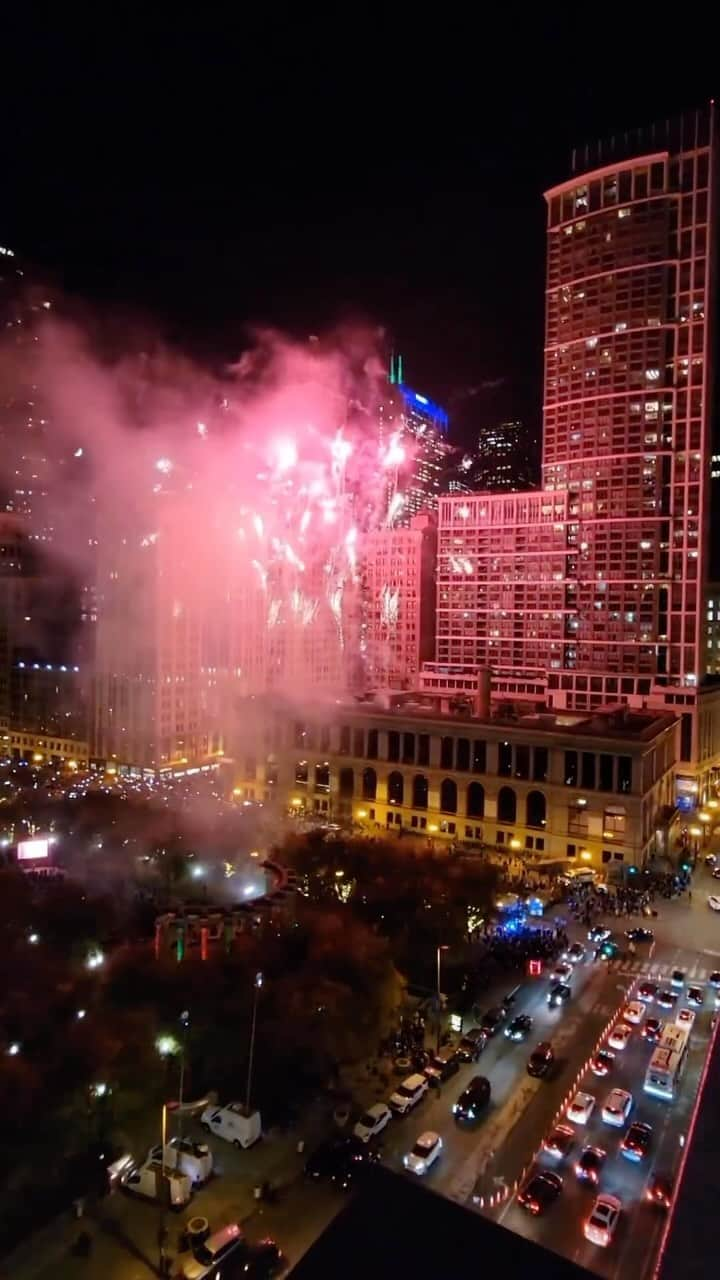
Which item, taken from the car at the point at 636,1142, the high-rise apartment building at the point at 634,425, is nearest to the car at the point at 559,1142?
the car at the point at 636,1142

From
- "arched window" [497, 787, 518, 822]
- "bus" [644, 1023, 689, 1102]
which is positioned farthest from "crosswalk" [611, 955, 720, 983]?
"arched window" [497, 787, 518, 822]

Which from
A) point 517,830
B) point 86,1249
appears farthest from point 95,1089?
point 517,830

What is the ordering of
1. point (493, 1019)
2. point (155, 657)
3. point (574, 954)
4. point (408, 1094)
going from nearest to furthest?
point (408, 1094)
point (493, 1019)
point (574, 954)
point (155, 657)

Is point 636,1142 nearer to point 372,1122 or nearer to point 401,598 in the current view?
point 372,1122

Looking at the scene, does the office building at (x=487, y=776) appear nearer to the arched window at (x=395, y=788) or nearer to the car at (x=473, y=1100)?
the arched window at (x=395, y=788)

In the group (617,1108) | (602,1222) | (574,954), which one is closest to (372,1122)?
(602,1222)

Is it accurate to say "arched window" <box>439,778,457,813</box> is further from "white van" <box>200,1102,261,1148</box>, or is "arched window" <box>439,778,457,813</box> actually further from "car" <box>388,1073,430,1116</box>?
"white van" <box>200,1102,261,1148</box>
